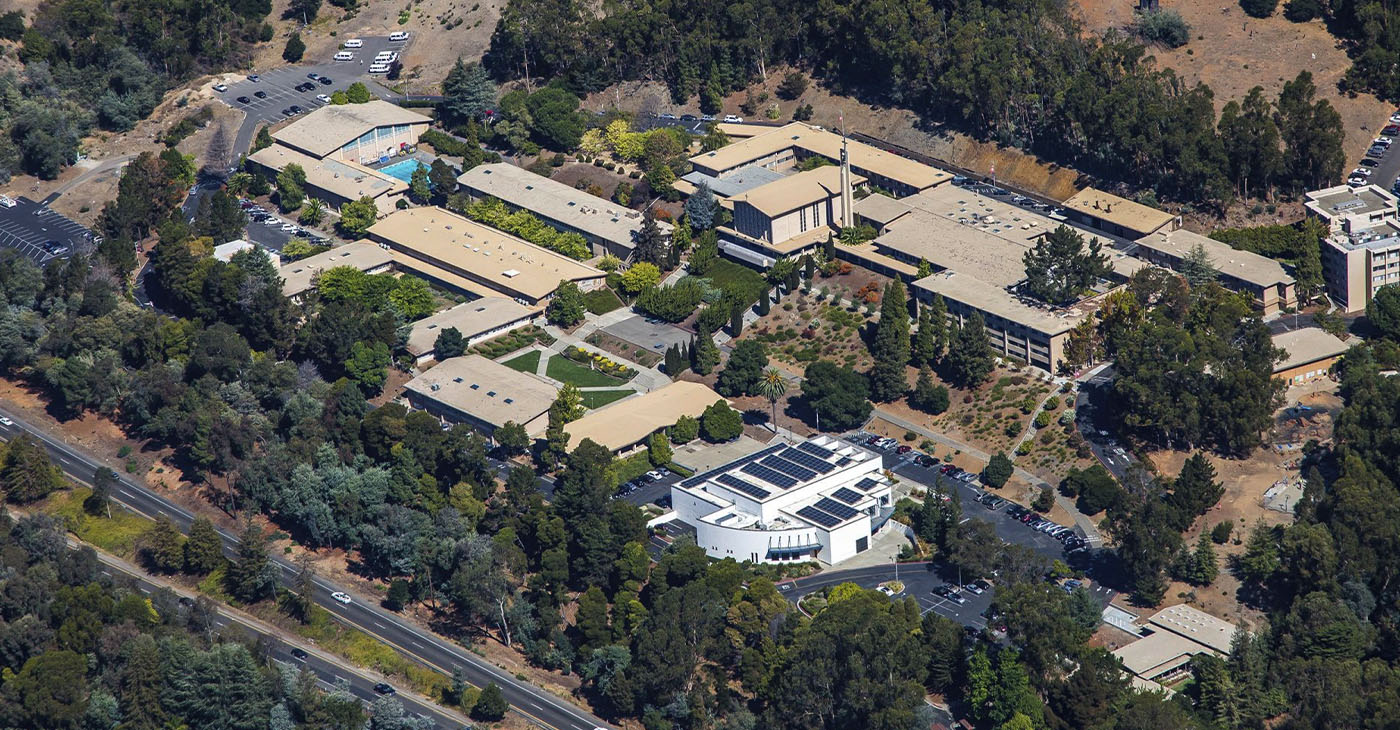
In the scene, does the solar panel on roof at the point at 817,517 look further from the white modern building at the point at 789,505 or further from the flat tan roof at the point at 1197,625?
the flat tan roof at the point at 1197,625

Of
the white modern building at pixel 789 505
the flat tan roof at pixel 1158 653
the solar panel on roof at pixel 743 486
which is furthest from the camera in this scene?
the solar panel on roof at pixel 743 486

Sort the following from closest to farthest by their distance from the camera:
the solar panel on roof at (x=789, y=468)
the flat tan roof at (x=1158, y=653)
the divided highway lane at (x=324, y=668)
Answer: the flat tan roof at (x=1158, y=653) → the divided highway lane at (x=324, y=668) → the solar panel on roof at (x=789, y=468)

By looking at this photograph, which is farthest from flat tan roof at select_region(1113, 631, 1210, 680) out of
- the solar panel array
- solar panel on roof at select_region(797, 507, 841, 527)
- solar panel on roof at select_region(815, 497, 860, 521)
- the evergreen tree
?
the evergreen tree

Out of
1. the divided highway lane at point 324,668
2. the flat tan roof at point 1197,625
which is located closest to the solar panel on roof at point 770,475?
the flat tan roof at point 1197,625

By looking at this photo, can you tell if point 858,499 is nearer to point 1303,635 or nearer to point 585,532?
point 585,532

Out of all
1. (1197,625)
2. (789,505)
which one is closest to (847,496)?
(789,505)

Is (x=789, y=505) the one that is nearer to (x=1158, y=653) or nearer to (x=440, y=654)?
(x=440, y=654)

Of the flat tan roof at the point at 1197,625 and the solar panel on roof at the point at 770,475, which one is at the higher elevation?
the solar panel on roof at the point at 770,475
